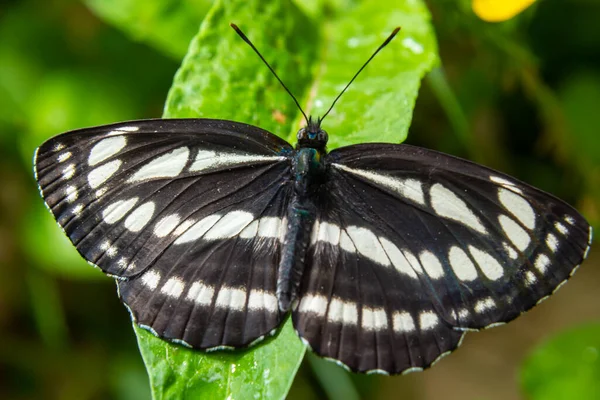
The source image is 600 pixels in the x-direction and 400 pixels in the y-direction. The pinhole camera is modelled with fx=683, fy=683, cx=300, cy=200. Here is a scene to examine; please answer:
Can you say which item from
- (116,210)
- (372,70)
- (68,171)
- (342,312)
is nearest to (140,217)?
(116,210)

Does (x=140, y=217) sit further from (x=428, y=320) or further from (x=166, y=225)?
(x=428, y=320)

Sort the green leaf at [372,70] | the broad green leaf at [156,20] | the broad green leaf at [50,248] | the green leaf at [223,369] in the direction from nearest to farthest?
the green leaf at [223,369] → the green leaf at [372,70] → the broad green leaf at [156,20] → the broad green leaf at [50,248]

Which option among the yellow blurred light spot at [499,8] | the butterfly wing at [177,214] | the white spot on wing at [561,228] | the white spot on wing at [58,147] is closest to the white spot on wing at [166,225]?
the butterfly wing at [177,214]

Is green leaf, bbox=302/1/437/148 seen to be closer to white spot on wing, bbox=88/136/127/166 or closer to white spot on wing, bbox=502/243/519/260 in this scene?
white spot on wing, bbox=502/243/519/260

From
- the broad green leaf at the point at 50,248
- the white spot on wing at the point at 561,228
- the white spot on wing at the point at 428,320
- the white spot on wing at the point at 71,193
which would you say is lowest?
the white spot on wing at the point at 428,320

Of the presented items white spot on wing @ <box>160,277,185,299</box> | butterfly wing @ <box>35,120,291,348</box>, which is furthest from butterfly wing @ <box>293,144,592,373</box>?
white spot on wing @ <box>160,277,185,299</box>

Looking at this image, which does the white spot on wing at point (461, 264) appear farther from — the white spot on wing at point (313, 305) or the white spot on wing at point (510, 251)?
the white spot on wing at point (313, 305)
